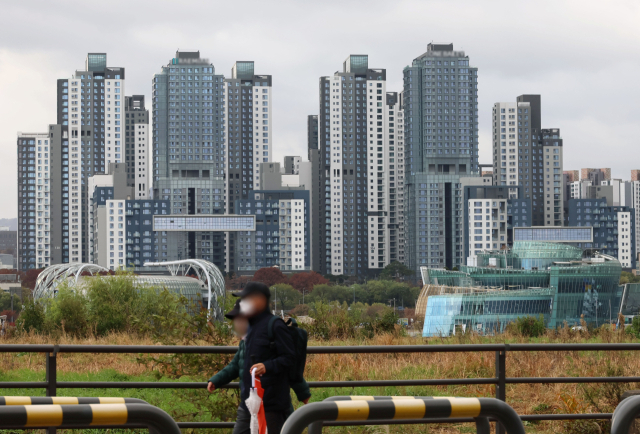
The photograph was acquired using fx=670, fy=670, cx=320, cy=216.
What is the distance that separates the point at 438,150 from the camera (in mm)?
135375

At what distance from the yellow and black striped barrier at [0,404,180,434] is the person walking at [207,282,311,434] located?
1.10 metres

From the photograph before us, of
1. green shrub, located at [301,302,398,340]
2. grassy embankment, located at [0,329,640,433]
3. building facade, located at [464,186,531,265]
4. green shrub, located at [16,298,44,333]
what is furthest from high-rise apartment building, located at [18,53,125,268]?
grassy embankment, located at [0,329,640,433]

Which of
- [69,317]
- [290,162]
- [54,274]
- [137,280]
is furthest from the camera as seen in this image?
[290,162]

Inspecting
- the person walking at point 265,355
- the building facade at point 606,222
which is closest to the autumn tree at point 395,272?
A: the building facade at point 606,222

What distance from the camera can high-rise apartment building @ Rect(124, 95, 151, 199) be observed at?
15962 cm

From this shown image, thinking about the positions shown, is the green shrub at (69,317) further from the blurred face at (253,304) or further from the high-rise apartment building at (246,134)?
the high-rise apartment building at (246,134)

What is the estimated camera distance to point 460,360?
370 inches

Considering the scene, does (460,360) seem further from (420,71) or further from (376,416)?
(420,71)

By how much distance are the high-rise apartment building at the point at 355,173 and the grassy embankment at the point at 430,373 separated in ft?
422

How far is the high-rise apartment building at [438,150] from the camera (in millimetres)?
131750

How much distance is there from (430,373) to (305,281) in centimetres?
10474

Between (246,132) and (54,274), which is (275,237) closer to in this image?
(246,132)

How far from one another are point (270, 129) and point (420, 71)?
38.0 m

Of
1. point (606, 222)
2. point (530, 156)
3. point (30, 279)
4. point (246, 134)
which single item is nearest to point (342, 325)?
point (30, 279)
